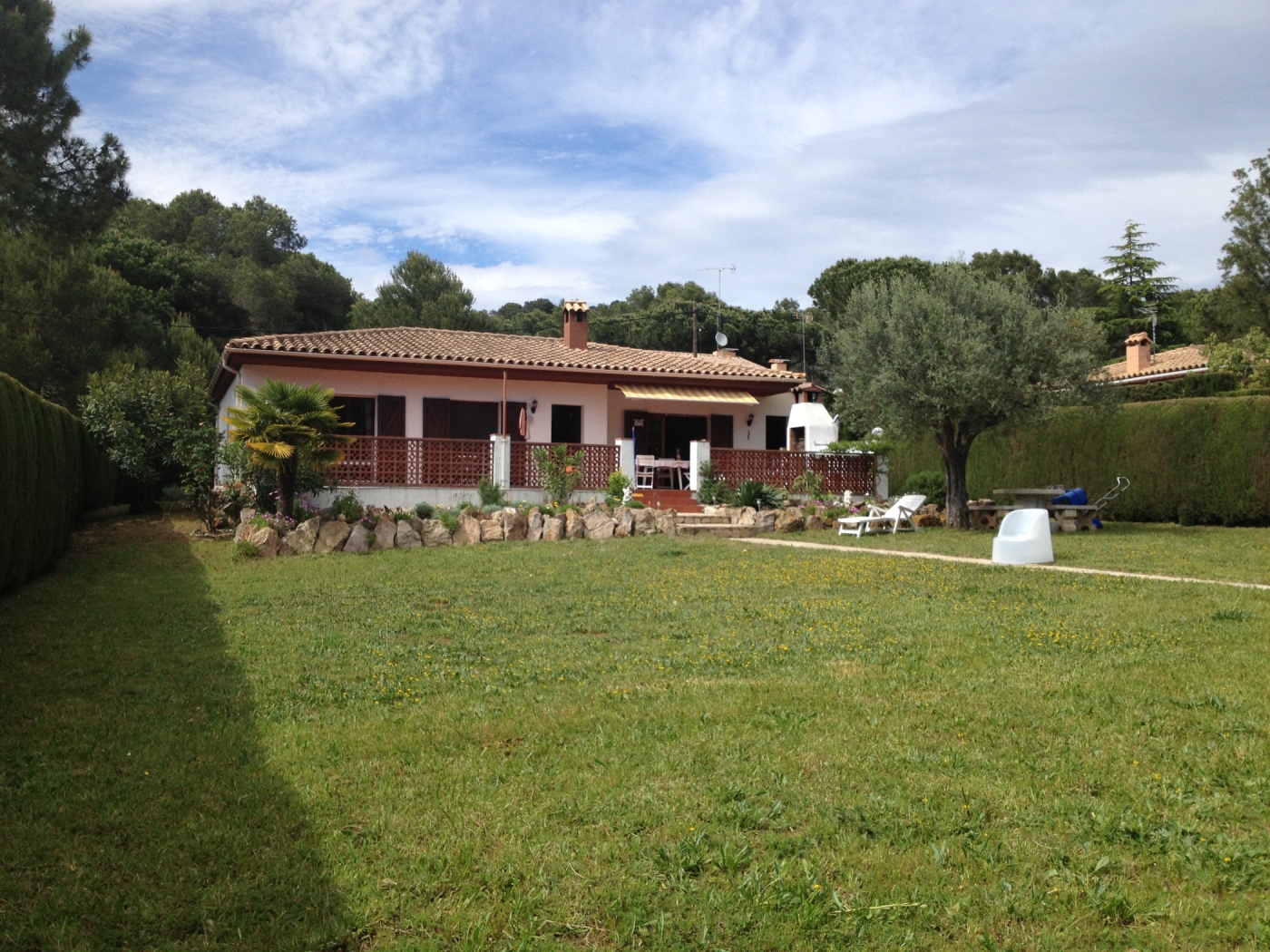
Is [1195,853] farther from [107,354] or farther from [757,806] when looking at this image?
[107,354]

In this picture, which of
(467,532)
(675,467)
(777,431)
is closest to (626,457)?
(675,467)

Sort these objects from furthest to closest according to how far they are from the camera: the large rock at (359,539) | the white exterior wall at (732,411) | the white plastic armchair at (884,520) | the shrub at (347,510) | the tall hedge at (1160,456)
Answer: the white exterior wall at (732,411) → the tall hedge at (1160,456) → the white plastic armchair at (884,520) → the shrub at (347,510) → the large rock at (359,539)

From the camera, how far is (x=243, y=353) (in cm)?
2147

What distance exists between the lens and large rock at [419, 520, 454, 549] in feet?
57.0

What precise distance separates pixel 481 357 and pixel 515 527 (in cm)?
651

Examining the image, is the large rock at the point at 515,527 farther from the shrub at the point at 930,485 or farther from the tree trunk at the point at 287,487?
the shrub at the point at 930,485

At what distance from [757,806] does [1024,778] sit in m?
1.52

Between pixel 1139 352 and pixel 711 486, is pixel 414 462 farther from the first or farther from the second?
pixel 1139 352

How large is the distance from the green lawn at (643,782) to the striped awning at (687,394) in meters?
15.1

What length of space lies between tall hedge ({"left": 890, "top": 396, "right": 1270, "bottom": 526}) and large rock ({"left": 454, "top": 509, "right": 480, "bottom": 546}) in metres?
12.0

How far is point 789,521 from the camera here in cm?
1984

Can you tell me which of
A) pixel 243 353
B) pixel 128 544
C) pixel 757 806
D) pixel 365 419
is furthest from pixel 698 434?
pixel 757 806

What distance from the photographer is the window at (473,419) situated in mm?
24203

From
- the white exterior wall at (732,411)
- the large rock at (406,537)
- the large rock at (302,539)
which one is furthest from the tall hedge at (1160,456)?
the large rock at (302,539)
